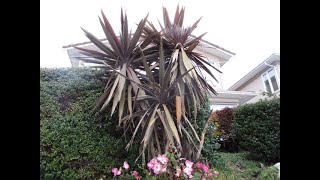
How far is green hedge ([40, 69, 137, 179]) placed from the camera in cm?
346

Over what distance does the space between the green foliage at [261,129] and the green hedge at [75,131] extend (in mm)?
2833

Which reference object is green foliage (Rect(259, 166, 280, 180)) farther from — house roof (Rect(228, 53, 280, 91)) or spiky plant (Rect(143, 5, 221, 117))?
house roof (Rect(228, 53, 280, 91))

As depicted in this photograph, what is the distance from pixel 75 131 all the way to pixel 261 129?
3.63 m

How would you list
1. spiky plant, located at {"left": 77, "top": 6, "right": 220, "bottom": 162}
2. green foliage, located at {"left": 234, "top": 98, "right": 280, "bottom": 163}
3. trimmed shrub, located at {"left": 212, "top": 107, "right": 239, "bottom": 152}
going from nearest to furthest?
spiky plant, located at {"left": 77, "top": 6, "right": 220, "bottom": 162} → green foliage, located at {"left": 234, "top": 98, "right": 280, "bottom": 163} → trimmed shrub, located at {"left": 212, "top": 107, "right": 239, "bottom": 152}

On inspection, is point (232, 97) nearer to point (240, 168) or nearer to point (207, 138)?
point (240, 168)

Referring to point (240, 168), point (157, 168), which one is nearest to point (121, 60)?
point (157, 168)

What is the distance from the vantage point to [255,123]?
5.56 metres

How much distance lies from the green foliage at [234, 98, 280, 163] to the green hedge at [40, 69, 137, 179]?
283 centimetres

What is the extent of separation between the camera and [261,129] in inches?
213

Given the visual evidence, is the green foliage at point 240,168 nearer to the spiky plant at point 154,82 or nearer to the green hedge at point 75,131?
the spiky plant at point 154,82

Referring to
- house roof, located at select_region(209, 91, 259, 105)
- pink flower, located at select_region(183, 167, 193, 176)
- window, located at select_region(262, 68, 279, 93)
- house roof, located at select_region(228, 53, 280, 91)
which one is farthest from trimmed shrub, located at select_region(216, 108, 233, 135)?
pink flower, located at select_region(183, 167, 193, 176)

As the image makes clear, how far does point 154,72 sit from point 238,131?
2982 millimetres
